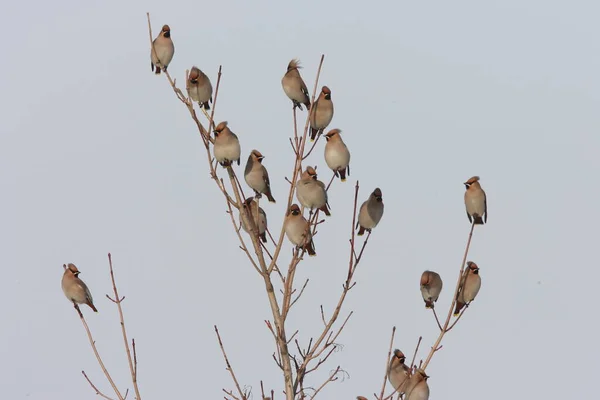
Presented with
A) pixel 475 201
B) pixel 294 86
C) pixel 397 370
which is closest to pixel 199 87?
pixel 294 86

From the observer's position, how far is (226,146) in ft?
19.5

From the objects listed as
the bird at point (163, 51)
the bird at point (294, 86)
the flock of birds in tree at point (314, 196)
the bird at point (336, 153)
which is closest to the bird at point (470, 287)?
the flock of birds in tree at point (314, 196)

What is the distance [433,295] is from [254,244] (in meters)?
1.33

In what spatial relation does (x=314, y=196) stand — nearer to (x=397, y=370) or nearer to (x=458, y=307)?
(x=458, y=307)

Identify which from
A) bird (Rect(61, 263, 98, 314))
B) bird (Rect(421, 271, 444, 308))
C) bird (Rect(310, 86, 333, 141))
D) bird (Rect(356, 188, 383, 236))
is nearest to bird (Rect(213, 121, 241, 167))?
bird (Rect(310, 86, 333, 141))

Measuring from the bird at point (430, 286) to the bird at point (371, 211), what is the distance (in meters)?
0.39

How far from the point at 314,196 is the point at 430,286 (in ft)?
2.61

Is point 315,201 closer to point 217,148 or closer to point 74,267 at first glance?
point 217,148

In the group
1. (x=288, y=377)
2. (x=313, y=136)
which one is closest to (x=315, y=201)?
(x=313, y=136)

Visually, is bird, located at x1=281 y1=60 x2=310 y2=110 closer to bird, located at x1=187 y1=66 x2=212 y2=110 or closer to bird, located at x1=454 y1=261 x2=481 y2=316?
bird, located at x1=187 y1=66 x2=212 y2=110

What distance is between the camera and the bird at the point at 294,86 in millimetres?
6438

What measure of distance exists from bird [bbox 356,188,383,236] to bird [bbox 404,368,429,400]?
850mm

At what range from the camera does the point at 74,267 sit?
19.1 feet

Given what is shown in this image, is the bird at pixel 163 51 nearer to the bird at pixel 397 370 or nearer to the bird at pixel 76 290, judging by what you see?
the bird at pixel 76 290
